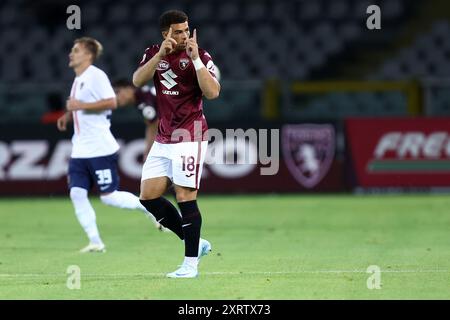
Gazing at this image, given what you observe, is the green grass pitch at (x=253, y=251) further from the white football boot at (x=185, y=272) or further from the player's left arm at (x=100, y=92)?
the player's left arm at (x=100, y=92)

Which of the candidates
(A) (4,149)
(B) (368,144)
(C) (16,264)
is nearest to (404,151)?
(B) (368,144)

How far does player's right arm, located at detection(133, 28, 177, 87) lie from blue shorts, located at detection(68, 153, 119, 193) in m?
3.08

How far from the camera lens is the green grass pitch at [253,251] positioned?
9.20 metres

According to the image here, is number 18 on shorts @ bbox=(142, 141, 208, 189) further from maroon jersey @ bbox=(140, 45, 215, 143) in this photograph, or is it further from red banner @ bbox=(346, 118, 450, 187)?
red banner @ bbox=(346, 118, 450, 187)

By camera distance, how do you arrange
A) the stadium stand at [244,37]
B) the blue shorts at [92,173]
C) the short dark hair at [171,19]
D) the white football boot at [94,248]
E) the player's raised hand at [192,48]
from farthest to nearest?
the stadium stand at [244,37] < the blue shorts at [92,173] < the white football boot at [94,248] < the short dark hair at [171,19] < the player's raised hand at [192,48]

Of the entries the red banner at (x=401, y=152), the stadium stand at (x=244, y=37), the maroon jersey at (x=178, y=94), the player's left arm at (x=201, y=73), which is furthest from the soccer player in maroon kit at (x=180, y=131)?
the stadium stand at (x=244, y=37)

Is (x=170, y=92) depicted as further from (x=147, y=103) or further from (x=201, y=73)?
(x=147, y=103)

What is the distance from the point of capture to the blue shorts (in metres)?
13.0

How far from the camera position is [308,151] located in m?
20.4

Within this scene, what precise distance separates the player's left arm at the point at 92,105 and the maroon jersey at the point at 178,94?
2.76 m

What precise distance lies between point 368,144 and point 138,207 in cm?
838

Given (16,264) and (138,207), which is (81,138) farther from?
(16,264)

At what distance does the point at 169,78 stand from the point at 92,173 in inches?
128

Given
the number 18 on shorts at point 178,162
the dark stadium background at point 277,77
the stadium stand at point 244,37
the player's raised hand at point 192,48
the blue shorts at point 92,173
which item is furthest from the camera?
the stadium stand at point 244,37
